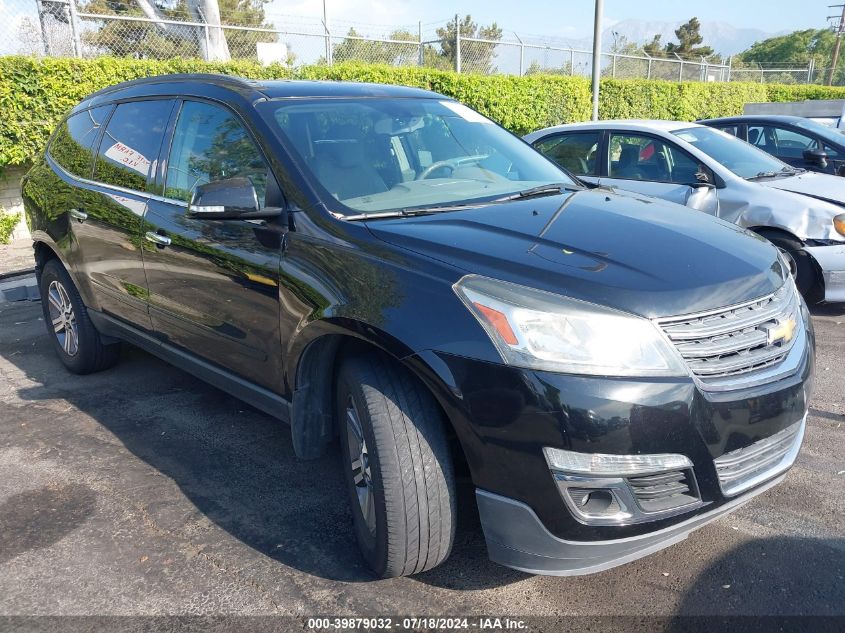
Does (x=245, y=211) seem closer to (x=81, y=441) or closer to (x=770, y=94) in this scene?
(x=81, y=441)

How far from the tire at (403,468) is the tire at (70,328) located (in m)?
2.98

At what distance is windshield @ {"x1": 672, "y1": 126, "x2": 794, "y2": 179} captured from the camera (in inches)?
271

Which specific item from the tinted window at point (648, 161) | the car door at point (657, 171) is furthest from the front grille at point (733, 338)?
the tinted window at point (648, 161)

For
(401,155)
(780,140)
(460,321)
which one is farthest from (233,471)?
(780,140)

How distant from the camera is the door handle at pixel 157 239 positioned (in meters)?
3.64

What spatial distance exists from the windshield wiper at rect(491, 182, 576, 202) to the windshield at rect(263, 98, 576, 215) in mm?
44

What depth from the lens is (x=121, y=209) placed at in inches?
159

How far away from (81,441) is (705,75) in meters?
27.2

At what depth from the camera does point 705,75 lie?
26469 millimetres

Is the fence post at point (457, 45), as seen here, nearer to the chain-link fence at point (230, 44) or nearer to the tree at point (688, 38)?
the chain-link fence at point (230, 44)

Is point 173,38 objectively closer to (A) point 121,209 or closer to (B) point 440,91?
(B) point 440,91

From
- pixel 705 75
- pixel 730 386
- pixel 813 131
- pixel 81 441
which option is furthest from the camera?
pixel 705 75

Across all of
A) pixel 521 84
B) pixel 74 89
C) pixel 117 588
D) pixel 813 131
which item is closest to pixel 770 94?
pixel 521 84

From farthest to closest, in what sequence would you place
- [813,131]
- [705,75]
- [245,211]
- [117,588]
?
[705,75]
[813,131]
[245,211]
[117,588]
